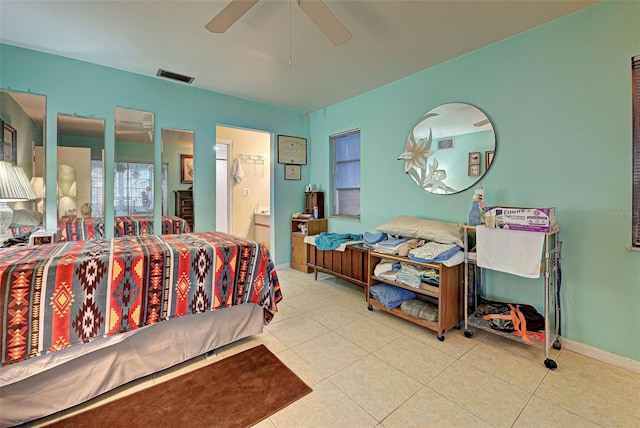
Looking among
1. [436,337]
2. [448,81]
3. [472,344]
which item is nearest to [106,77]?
[448,81]

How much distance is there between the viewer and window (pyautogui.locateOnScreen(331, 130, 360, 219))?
407 cm

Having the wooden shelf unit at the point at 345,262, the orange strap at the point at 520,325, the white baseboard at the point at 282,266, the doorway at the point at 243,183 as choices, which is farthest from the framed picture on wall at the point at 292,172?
the orange strap at the point at 520,325

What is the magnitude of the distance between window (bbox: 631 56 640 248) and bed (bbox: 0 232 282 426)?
257 centimetres

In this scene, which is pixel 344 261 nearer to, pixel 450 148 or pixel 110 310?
pixel 450 148

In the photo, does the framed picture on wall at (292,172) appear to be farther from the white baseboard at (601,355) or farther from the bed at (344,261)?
the white baseboard at (601,355)

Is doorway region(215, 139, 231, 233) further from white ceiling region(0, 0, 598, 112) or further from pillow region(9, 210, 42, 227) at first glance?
pillow region(9, 210, 42, 227)

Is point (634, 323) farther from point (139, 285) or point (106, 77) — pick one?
point (106, 77)

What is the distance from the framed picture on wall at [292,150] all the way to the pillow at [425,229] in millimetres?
2038

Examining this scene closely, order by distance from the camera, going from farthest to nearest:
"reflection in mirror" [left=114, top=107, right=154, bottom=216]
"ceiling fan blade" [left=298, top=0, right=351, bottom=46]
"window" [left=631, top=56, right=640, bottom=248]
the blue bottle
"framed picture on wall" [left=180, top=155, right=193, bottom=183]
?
"framed picture on wall" [left=180, top=155, right=193, bottom=183], "reflection in mirror" [left=114, top=107, right=154, bottom=216], the blue bottle, "window" [left=631, top=56, right=640, bottom=248], "ceiling fan blade" [left=298, top=0, right=351, bottom=46]

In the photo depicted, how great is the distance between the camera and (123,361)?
5.52 ft

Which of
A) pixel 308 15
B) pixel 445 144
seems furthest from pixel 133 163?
pixel 445 144

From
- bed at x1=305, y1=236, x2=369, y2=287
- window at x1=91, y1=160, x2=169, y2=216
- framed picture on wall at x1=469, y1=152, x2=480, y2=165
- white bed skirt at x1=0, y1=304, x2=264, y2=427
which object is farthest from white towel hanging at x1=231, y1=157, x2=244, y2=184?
framed picture on wall at x1=469, y1=152, x2=480, y2=165

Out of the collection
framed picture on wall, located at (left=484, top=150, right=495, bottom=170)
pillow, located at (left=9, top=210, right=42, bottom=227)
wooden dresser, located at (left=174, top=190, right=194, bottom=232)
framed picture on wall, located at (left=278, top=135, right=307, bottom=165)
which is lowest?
pillow, located at (left=9, top=210, right=42, bottom=227)

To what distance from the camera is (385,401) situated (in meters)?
1.61
